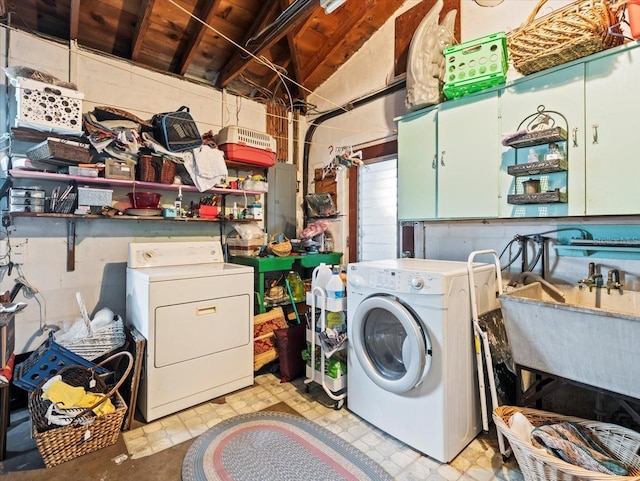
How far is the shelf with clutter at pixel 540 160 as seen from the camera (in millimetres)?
1955

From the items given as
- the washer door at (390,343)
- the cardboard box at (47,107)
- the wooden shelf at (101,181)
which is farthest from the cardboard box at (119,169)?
the washer door at (390,343)

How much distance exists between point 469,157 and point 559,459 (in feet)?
5.88

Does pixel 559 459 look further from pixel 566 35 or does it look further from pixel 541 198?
pixel 566 35

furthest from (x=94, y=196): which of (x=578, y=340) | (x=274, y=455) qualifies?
(x=578, y=340)

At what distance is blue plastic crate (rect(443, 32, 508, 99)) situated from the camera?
2.16m

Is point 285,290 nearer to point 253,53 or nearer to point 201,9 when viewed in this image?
point 253,53

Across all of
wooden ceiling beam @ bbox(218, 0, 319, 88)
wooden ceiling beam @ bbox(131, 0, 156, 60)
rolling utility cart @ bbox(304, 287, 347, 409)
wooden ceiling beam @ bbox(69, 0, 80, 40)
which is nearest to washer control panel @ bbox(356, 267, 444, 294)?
rolling utility cart @ bbox(304, 287, 347, 409)

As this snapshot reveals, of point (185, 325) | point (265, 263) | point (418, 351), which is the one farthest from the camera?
point (265, 263)

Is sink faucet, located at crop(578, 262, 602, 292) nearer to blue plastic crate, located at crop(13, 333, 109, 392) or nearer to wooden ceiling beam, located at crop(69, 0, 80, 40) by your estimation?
blue plastic crate, located at crop(13, 333, 109, 392)

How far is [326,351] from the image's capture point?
2.35 m

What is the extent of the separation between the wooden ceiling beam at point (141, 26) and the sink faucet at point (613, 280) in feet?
11.9

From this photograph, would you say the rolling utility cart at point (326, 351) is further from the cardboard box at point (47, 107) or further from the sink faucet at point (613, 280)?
the cardboard box at point (47, 107)

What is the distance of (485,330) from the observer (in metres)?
1.93

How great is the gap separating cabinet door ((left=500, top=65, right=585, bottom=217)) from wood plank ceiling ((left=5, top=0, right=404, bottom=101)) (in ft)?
4.87
